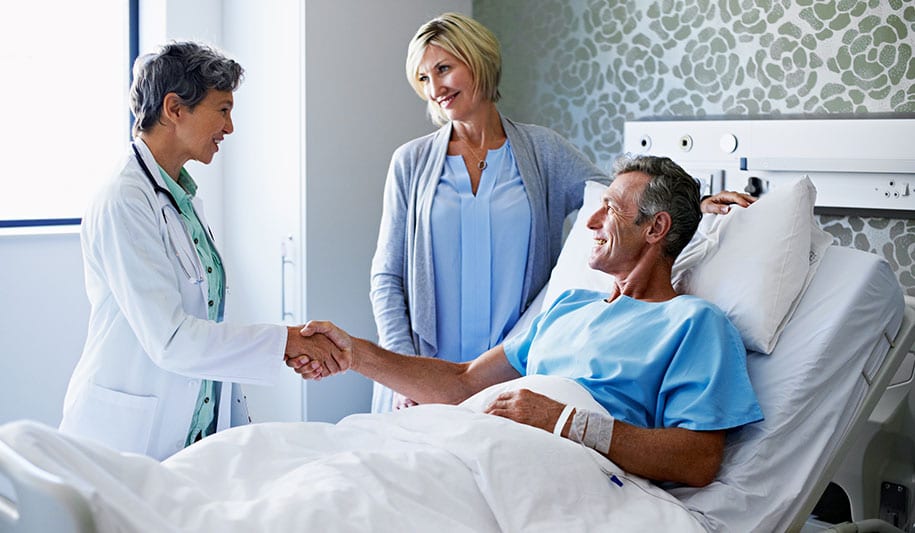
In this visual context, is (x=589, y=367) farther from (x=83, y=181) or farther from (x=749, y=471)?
(x=83, y=181)

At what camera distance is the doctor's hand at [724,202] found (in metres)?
2.15

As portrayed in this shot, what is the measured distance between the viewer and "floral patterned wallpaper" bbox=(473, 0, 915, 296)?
2.63 metres

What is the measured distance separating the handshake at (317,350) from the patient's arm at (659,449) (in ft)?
2.07

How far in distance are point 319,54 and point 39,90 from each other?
3.36 feet

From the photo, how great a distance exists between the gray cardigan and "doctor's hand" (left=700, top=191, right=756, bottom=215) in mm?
429

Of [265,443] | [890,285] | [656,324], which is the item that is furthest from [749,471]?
[265,443]

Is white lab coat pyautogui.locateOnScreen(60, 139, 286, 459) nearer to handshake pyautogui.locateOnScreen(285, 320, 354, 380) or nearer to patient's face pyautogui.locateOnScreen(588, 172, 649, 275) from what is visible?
handshake pyautogui.locateOnScreen(285, 320, 354, 380)

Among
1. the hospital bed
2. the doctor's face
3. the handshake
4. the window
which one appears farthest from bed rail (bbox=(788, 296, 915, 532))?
the window

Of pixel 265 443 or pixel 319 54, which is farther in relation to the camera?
pixel 319 54

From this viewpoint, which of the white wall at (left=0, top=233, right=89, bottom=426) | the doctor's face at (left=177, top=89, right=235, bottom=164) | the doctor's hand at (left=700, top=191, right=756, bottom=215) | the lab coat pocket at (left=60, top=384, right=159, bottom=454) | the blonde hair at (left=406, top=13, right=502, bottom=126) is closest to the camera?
the lab coat pocket at (left=60, top=384, right=159, bottom=454)

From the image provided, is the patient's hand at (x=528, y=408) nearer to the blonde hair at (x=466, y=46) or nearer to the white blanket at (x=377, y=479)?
the white blanket at (x=377, y=479)

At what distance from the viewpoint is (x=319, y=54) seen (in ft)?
10.2

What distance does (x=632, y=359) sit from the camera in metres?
1.86

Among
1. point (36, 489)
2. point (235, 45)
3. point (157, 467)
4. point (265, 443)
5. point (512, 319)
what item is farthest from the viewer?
point (235, 45)
